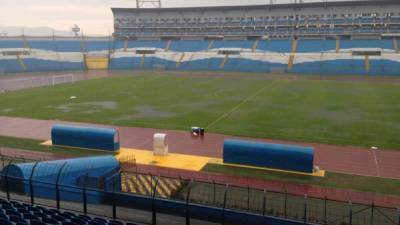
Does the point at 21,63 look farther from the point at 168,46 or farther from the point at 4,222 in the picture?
the point at 4,222

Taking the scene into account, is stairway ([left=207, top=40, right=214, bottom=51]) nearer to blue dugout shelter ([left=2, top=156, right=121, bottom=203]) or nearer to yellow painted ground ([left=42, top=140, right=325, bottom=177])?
yellow painted ground ([left=42, top=140, right=325, bottom=177])

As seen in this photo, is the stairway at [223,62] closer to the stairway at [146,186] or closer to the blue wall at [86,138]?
the blue wall at [86,138]

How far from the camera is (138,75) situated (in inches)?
2987

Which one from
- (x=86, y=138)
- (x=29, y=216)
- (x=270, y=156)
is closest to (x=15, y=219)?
(x=29, y=216)

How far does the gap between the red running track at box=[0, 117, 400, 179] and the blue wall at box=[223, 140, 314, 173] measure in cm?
192

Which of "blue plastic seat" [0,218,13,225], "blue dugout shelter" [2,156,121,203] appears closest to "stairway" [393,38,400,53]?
"blue dugout shelter" [2,156,121,203]

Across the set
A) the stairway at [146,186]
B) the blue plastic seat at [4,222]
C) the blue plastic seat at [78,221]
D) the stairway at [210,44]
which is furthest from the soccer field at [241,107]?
the stairway at [210,44]

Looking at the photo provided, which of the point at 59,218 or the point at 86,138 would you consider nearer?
the point at 59,218

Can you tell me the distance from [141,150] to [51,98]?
25.8m

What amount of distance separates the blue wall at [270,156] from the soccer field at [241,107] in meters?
6.79

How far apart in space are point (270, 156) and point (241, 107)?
1899 cm

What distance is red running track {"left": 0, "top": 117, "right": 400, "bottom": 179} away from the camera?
80.2 ft

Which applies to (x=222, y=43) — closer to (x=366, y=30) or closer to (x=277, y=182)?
(x=366, y=30)

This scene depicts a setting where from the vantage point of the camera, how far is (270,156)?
78.9 feet
